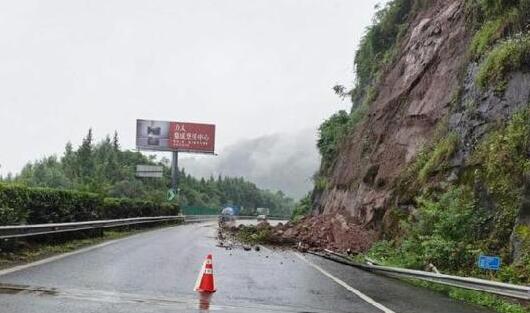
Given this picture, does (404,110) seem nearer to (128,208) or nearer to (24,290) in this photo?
(128,208)

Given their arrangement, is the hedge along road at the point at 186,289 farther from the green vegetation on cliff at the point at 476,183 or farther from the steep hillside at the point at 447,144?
the steep hillside at the point at 447,144

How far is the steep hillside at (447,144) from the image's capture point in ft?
49.1

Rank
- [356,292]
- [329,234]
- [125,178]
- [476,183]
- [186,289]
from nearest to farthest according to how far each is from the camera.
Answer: [186,289] → [356,292] → [476,183] → [329,234] → [125,178]

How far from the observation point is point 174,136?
74812 mm

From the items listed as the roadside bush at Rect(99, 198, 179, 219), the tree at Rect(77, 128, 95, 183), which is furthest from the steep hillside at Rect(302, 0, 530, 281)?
the tree at Rect(77, 128, 95, 183)

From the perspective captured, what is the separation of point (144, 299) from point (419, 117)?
1825 centimetres

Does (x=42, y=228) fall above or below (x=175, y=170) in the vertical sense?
below

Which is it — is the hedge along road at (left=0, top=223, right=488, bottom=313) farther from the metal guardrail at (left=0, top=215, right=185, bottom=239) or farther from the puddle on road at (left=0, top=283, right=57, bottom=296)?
the metal guardrail at (left=0, top=215, right=185, bottom=239)

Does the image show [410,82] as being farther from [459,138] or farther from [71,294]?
[71,294]

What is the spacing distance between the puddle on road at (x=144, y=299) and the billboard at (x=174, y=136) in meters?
65.8

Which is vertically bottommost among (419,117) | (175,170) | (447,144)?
(447,144)

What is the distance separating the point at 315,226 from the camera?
26.8m

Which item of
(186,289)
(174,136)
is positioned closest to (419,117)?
(186,289)

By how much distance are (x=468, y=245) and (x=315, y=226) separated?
12.5m
